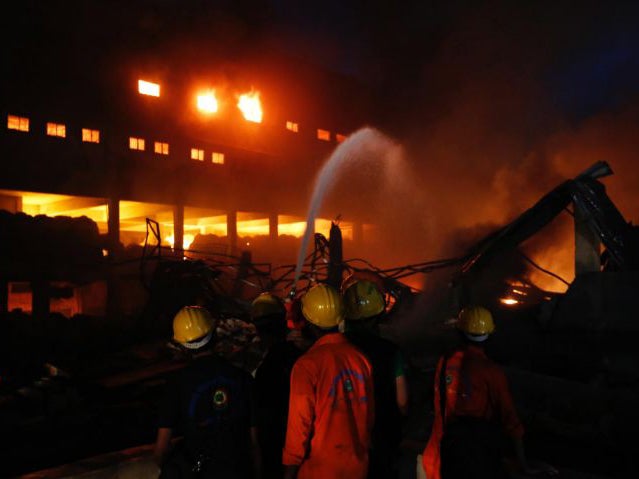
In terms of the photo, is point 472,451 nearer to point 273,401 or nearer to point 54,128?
point 273,401

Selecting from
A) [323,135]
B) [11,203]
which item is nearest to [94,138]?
[11,203]

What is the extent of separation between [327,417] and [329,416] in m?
0.01

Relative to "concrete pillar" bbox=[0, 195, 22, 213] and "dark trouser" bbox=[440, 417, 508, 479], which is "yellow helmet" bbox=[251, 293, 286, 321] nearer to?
"dark trouser" bbox=[440, 417, 508, 479]

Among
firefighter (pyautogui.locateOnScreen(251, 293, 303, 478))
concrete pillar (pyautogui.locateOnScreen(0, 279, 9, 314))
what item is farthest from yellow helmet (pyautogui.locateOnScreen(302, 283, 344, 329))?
concrete pillar (pyautogui.locateOnScreen(0, 279, 9, 314))

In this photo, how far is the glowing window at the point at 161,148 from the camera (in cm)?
1886

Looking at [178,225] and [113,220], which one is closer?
[113,220]

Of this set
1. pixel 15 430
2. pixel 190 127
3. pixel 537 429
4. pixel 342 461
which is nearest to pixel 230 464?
pixel 342 461

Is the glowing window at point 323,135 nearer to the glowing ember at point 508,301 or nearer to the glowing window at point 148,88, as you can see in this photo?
the glowing window at point 148,88

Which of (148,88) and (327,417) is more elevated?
(148,88)

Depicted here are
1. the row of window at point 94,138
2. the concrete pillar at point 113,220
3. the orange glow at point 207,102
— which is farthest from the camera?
the orange glow at point 207,102

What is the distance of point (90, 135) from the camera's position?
1705cm

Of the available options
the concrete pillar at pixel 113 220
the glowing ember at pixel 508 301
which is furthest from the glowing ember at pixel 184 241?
the glowing ember at pixel 508 301

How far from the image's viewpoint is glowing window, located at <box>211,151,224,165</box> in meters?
20.7

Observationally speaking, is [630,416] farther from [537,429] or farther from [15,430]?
[15,430]
